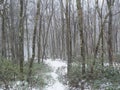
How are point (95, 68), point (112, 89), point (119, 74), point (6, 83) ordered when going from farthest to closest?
point (95, 68)
point (119, 74)
point (6, 83)
point (112, 89)

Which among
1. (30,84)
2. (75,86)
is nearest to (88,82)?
(75,86)

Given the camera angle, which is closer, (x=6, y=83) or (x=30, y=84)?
(x=6, y=83)

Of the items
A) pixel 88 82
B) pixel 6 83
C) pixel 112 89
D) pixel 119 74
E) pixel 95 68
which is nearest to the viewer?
pixel 112 89

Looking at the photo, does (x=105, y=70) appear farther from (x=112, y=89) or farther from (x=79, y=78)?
(x=112, y=89)

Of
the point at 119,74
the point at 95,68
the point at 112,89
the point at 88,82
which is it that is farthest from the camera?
the point at 95,68

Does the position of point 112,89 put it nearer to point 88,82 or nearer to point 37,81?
point 88,82

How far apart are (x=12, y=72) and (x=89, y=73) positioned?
391 centimetres

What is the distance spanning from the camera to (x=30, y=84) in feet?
40.4

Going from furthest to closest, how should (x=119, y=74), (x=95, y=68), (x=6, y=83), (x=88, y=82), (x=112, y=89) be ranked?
(x=95, y=68) → (x=119, y=74) → (x=88, y=82) → (x=6, y=83) → (x=112, y=89)

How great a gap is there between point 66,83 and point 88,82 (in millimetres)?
1313

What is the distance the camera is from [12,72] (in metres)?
13.5

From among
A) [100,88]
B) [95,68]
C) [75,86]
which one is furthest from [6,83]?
[95,68]

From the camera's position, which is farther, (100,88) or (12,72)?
(12,72)

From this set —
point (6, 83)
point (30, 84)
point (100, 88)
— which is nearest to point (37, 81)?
point (30, 84)
